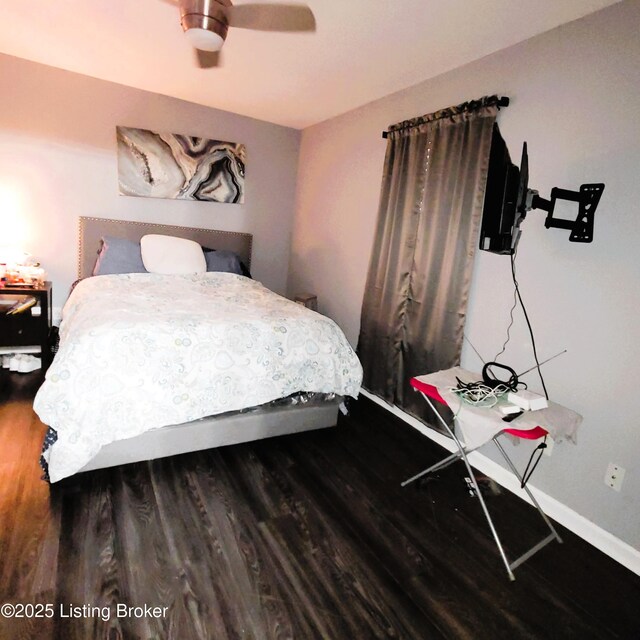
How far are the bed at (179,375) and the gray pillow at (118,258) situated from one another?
Result: 49cm

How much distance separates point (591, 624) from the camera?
1.40m

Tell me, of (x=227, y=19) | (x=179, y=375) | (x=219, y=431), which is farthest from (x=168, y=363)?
(x=227, y=19)

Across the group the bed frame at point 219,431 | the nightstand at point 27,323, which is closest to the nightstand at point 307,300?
the bed frame at point 219,431

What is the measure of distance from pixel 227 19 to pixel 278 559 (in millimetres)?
2257

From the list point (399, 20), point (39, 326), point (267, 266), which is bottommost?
point (39, 326)

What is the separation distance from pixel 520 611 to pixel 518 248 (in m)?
1.61

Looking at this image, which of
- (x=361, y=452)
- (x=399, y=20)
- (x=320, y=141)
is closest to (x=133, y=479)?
(x=361, y=452)

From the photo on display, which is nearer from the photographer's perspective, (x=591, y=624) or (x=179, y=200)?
(x=591, y=624)

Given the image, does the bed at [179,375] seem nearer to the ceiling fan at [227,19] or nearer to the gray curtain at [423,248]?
the gray curtain at [423,248]

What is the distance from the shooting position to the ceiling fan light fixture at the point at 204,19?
1.68m

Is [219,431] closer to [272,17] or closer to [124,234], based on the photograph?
[272,17]

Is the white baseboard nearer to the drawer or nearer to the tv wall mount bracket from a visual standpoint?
the tv wall mount bracket

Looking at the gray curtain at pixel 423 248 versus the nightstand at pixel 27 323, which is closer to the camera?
the gray curtain at pixel 423 248

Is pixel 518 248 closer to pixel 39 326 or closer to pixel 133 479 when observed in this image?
pixel 133 479
